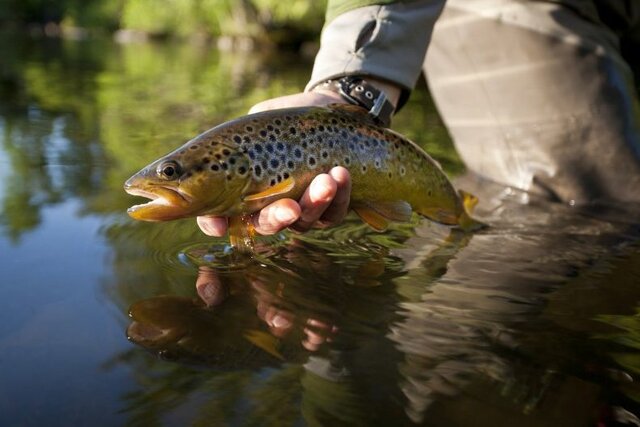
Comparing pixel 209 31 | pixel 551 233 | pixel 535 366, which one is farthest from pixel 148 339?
pixel 209 31

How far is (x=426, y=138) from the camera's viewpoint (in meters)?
5.77

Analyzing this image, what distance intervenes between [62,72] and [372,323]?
34.3 feet

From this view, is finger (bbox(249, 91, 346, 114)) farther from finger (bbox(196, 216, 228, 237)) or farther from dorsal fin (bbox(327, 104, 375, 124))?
finger (bbox(196, 216, 228, 237))

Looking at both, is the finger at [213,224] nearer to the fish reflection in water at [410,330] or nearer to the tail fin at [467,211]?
the fish reflection in water at [410,330]

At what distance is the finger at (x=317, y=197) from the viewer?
2.04 metres

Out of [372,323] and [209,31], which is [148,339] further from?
[209,31]

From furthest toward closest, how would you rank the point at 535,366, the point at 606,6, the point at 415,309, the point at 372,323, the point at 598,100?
the point at 606,6 → the point at 598,100 → the point at 415,309 → the point at 372,323 → the point at 535,366

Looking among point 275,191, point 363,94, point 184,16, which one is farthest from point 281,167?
point 184,16

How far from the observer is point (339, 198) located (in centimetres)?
216

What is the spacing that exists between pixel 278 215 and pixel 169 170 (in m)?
0.35

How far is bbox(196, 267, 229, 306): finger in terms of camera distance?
6.65ft

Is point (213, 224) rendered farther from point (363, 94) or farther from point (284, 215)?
point (363, 94)

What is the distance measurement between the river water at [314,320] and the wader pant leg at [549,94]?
38 cm

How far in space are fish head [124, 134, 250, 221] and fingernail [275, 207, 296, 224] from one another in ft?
0.42
